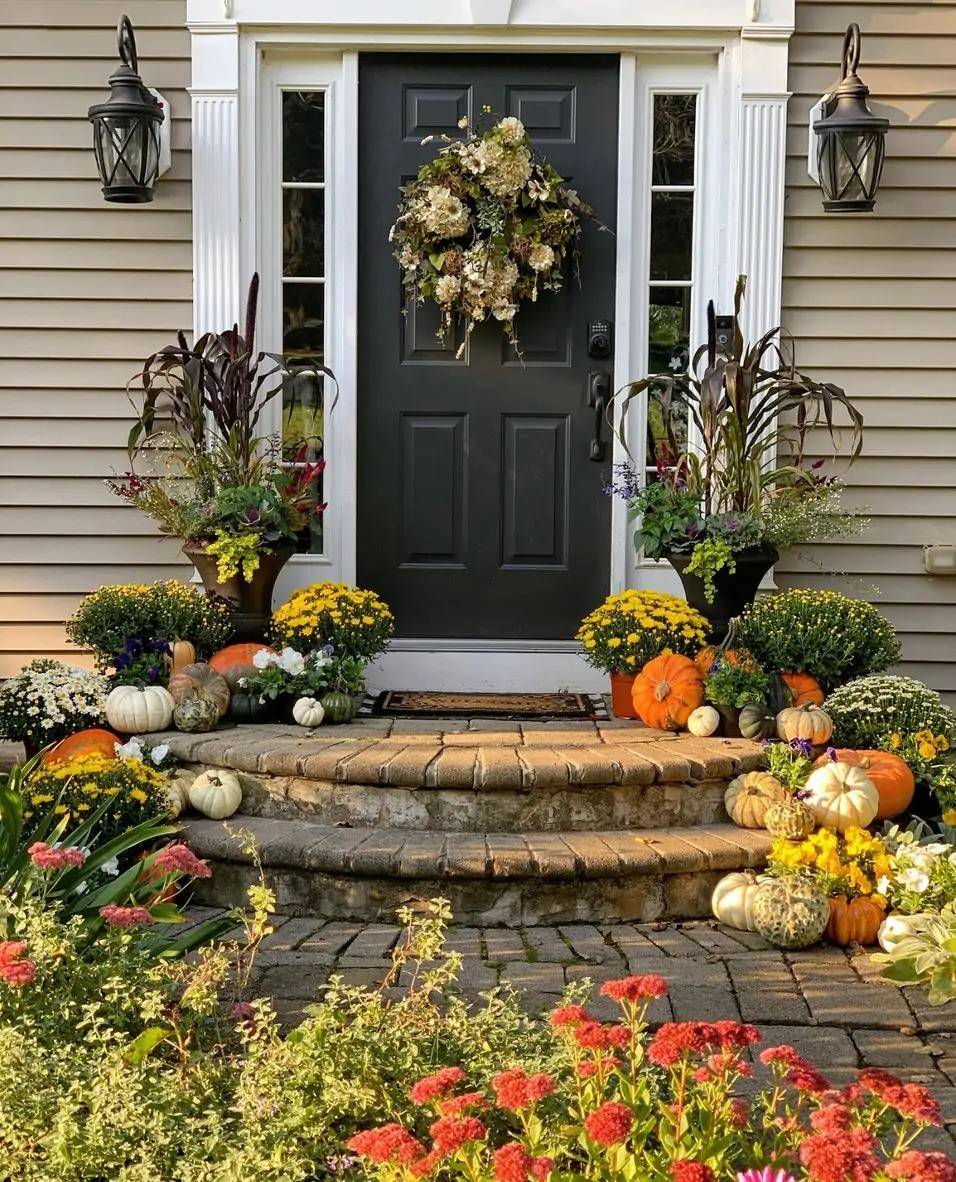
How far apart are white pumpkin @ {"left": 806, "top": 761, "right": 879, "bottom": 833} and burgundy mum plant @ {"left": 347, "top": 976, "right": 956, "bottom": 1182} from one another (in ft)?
5.81

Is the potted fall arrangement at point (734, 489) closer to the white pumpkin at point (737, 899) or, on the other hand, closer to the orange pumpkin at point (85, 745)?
the white pumpkin at point (737, 899)

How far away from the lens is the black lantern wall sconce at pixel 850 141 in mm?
4734

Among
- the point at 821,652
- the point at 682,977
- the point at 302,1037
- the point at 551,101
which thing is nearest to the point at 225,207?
the point at 551,101

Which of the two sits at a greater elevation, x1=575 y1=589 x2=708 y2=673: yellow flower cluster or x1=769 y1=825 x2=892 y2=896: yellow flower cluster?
x1=575 y1=589 x2=708 y2=673: yellow flower cluster

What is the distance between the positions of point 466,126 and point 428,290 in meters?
0.57

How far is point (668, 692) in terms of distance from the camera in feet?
14.4

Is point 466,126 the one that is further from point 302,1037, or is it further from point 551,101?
point 302,1037

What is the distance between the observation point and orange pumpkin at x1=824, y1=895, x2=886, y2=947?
3.60 meters

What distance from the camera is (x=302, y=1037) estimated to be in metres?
2.26

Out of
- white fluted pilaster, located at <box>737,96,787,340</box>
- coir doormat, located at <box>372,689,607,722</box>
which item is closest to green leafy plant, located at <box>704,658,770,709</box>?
coir doormat, located at <box>372,689,607,722</box>

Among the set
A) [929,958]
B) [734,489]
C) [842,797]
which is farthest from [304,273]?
[929,958]

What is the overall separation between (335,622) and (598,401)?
4.11ft

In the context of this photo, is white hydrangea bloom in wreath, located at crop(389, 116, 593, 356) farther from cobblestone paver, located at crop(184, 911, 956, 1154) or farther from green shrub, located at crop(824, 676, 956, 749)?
cobblestone paver, located at crop(184, 911, 956, 1154)

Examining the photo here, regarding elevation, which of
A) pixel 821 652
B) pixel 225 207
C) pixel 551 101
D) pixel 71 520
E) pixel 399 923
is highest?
pixel 551 101
